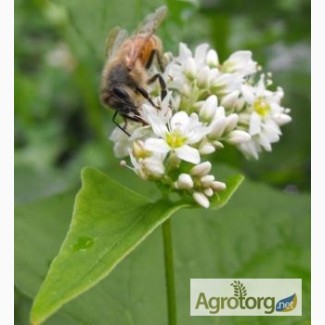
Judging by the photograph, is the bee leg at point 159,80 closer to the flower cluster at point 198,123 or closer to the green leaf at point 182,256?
the flower cluster at point 198,123

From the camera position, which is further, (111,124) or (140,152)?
(111,124)

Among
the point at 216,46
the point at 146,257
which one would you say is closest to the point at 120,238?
the point at 146,257

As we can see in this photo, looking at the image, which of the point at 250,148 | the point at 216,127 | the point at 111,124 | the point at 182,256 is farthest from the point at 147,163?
the point at 111,124

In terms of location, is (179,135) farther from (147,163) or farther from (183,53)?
(183,53)

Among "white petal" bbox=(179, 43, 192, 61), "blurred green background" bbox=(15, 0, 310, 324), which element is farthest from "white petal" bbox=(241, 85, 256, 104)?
"blurred green background" bbox=(15, 0, 310, 324)

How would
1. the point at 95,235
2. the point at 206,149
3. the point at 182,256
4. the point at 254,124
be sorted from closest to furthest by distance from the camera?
the point at 95,235 < the point at 206,149 < the point at 254,124 < the point at 182,256

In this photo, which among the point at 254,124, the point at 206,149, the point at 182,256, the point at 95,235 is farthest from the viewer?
the point at 182,256

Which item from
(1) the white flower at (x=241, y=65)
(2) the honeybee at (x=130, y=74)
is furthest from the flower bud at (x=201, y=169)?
(1) the white flower at (x=241, y=65)
